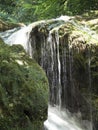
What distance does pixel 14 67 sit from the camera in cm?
414

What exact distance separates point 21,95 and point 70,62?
269 cm

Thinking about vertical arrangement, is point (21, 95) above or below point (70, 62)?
above

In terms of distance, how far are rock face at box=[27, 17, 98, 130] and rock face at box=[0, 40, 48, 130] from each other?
81.5 inches

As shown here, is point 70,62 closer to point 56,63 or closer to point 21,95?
point 56,63

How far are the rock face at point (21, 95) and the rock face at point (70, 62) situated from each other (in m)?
2.07

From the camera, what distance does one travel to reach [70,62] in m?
6.41

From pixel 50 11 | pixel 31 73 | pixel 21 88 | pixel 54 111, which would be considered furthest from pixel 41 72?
pixel 50 11

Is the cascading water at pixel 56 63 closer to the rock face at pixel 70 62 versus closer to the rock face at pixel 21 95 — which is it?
the rock face at pixel 70 62

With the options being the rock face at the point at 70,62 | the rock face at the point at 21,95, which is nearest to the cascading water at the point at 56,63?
the rock face at the point at 70,62

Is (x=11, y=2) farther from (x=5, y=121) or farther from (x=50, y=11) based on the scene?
(x=5, y=121)

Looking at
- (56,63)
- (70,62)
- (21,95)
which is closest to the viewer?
(21,95)

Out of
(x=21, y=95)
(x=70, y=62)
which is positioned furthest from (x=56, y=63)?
(x=21, y=95)

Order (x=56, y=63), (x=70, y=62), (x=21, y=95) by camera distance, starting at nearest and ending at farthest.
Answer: (x=21, y=95), (x=70, y=62), (x=56, y=63)

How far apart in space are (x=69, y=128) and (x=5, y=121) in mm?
2308
